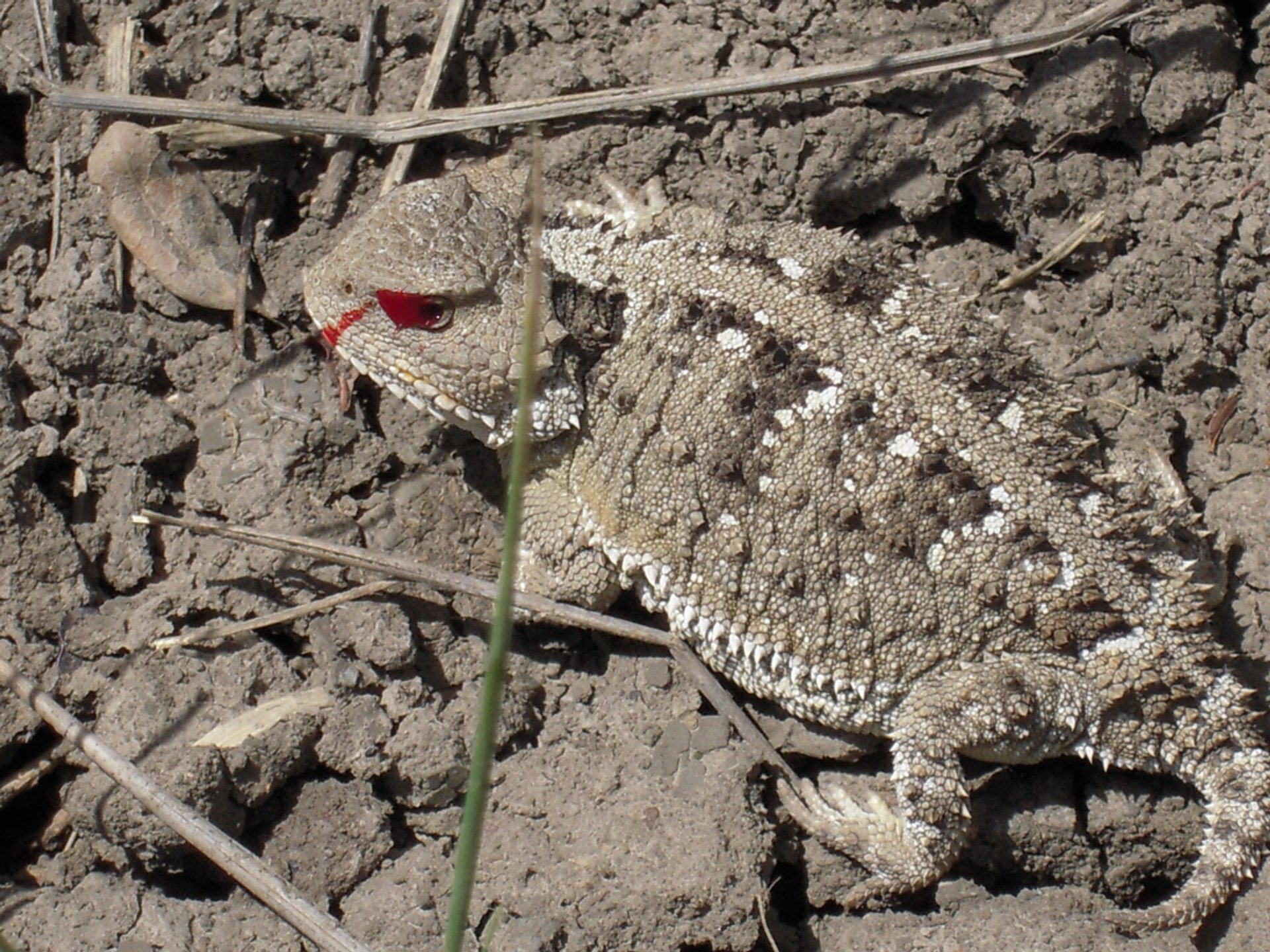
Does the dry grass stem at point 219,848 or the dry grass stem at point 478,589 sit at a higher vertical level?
the dry grass stem at point 478,589

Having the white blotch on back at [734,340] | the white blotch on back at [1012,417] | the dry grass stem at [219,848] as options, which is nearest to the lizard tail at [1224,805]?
the white blotch on back at [1012,417]

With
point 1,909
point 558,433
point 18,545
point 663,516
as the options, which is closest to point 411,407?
point 558,433

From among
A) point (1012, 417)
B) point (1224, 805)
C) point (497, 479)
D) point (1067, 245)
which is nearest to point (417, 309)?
point (497, 479)

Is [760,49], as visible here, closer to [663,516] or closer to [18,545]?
[663,516]

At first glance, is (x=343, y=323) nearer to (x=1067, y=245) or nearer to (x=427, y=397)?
(x=427, y=397)

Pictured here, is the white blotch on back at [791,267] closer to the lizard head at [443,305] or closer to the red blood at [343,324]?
the lizard head at [443,305]

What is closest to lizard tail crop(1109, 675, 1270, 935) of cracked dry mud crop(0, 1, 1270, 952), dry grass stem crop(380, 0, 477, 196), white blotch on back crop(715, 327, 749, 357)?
cracked dry mud crop(0, 1, 1270, 952)

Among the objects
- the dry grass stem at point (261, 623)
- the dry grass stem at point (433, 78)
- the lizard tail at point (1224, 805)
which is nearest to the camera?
the lizard tail at point (1224, 805)

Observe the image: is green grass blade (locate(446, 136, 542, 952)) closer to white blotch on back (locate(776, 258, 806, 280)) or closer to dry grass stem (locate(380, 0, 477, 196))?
white blotch on back (locate(776, 258, 806, 280))
